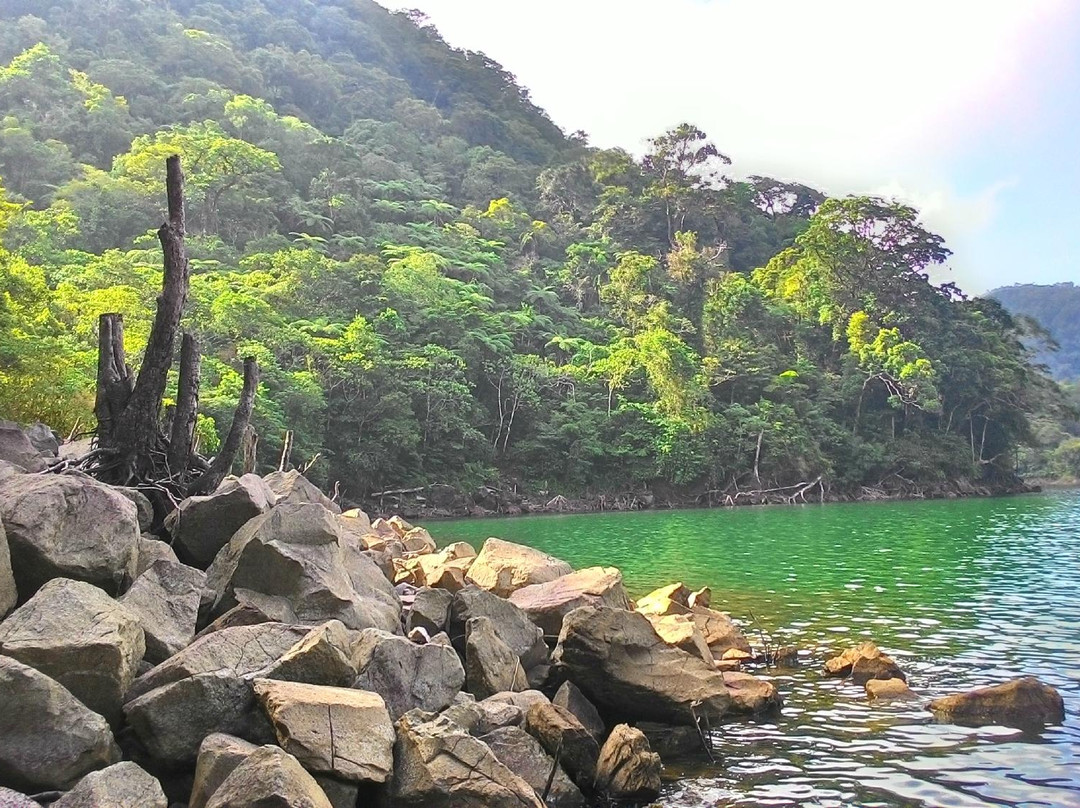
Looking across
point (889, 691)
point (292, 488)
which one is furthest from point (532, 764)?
point (292, 488)

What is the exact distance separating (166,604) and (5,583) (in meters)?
1.31

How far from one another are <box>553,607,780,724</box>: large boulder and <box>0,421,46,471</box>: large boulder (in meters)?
6.55

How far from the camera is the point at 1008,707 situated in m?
9.51

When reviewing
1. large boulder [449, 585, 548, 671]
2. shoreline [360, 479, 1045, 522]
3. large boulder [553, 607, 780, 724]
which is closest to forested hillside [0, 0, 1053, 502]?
shoreline [360, 479, 1045, 522]

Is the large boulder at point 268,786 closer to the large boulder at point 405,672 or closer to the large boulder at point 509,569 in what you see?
the large boulder at point 405,672

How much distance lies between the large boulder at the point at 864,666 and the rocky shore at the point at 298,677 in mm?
27

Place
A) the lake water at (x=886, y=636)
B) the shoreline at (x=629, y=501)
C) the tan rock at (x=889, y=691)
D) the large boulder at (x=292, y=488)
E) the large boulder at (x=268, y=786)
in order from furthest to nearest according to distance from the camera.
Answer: the shoreline at (x=629, y=501)
the large boulder at (x=292, y=488)
the tan rock at (x=889, y=691)
the lake water at (x=886, y=636)
the large boulder at (x=268, y=786)

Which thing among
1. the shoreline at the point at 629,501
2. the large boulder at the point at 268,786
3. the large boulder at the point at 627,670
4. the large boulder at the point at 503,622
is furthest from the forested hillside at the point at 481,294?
the large boulder at the point at 268,786

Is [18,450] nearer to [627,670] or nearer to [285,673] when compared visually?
[285,673]

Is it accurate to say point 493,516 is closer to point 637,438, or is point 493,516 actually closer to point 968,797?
point 637,438

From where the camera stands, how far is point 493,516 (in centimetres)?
5275

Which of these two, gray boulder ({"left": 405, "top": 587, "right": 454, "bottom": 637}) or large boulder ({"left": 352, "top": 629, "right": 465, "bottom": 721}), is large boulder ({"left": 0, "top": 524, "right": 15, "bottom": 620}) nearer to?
large boulder ({"left": 352, "top": 629, "right": 465, "bottom": 721})

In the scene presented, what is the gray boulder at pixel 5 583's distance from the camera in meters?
6.86

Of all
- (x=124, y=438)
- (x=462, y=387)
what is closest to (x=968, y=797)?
(x=124, y=438)
